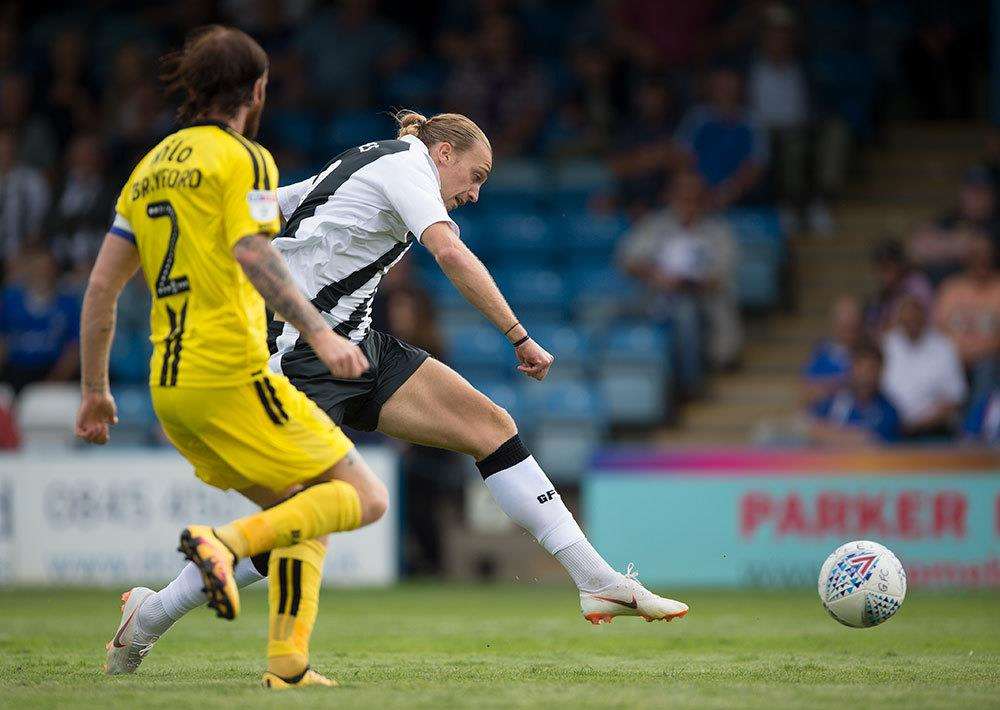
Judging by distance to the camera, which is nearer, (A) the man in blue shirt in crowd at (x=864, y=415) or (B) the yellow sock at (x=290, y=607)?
(B) the yellow sock at (x=290, y=607)

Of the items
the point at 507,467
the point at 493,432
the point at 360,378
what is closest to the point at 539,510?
the point at 507,467

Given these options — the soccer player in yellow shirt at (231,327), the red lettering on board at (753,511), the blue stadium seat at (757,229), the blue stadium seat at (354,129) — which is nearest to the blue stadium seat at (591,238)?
the blue stadium seat at (757,229)

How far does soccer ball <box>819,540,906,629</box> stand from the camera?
7.09 meters

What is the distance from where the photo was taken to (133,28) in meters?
19.0

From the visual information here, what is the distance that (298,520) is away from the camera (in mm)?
5395

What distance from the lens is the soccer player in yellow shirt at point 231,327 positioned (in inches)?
208

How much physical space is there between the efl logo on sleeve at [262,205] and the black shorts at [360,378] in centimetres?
123

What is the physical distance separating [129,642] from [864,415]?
7.86 metres

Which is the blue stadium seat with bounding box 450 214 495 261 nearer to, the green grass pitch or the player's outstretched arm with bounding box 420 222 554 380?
the green grass pitch

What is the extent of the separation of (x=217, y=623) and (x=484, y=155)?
12.2 ft

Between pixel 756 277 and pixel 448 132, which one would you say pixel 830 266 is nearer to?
pixel 756 277

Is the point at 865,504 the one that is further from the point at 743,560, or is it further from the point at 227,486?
the point at 227,486

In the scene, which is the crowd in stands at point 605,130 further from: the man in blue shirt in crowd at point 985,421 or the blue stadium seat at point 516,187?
the man in blue shirt in crowd at point 985,421

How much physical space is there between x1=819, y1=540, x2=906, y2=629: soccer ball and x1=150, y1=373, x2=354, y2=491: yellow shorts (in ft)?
9.05
